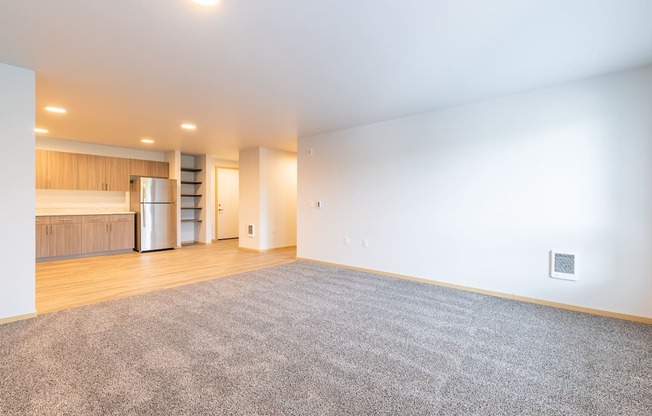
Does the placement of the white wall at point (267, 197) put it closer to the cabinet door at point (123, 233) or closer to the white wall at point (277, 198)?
the white wall at point (277, 198)

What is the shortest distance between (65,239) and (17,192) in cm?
365

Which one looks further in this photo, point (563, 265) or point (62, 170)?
point (62, 170)

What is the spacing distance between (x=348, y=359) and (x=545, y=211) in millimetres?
2814

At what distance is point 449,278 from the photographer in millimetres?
4004

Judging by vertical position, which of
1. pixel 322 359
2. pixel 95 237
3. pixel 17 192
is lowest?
pixel 322 359

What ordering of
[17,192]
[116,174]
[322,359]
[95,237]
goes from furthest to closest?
[116,174], [95,237], [17,192], [322,359]

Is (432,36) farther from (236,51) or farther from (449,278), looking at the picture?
(449,278)

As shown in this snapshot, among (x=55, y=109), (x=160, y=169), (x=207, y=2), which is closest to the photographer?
(x=207, y=2)

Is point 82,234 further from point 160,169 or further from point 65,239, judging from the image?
point 160,169

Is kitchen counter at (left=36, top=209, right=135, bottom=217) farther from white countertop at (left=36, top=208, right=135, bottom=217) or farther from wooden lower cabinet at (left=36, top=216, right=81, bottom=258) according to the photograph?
wooden lower cabinet at (left=36, top=216, right=81, bottom=258)

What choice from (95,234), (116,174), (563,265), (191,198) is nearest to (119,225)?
(95,234)

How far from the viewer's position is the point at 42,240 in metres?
5.34

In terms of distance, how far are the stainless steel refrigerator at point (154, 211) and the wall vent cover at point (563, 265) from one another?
7.28 m

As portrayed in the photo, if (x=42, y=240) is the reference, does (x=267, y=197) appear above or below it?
above
